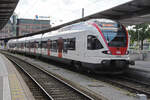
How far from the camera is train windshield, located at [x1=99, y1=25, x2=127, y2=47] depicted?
1238 cm

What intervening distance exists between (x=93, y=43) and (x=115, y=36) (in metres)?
1.31

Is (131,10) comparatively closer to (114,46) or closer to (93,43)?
(114,46)

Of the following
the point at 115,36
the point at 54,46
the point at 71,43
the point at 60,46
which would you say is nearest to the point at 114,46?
the point at 115,36

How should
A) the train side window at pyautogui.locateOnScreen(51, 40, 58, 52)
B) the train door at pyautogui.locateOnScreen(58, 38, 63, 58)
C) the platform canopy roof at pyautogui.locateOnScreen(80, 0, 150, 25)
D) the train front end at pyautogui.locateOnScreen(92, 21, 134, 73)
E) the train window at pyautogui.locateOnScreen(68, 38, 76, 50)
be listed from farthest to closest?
the train side window at pyautogui.locateOnScreen(51, 40, 58, 52) < the train door at pyautogui.locateOnScreen(58, 38, 63, 58) < the train window at pyautogui.locateOnScreen(68, 38, 76, 50) < the platform canopy roof at pyautogui.locateOnScreen(80, 0, 150, 25) < the train front end at pyautogui.locateOnScreen(92, 21, 134, 73)

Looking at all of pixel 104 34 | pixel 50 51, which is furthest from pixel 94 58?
pixel 50 51

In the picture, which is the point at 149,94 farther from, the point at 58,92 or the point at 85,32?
the point at 85,32

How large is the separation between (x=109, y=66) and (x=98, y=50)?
1061 millimetres

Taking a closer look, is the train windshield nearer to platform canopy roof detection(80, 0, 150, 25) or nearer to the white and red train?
the white and red train

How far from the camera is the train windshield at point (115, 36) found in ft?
40.6

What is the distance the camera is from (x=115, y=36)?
12625 mm

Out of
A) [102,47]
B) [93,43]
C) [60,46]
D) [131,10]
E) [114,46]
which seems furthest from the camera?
[60,46]

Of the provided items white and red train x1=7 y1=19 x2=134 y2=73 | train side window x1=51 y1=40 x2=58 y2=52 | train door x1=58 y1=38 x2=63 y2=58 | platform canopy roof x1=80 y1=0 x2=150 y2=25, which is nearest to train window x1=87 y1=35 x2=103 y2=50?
white and red train x1=7 y1=19 x2=134 y2=73

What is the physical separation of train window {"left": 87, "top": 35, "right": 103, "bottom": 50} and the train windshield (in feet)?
1.71

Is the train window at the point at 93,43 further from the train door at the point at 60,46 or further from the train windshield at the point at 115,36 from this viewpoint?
the train door at the point at 60,46
